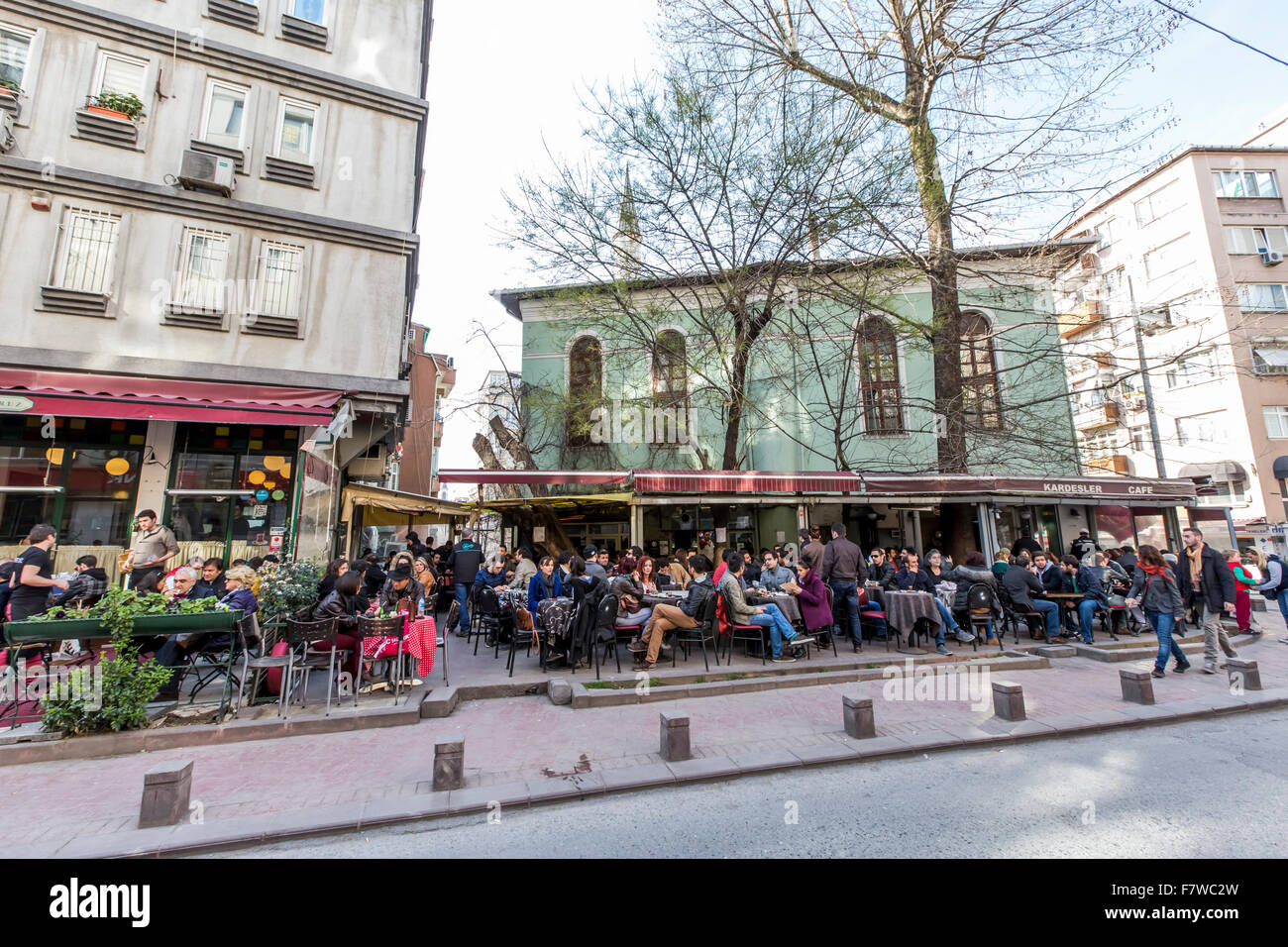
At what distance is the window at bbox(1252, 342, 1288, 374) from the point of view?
24062 mm

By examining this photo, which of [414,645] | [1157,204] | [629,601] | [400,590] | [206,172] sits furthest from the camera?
[1157,204]

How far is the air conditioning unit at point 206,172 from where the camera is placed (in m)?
9.70

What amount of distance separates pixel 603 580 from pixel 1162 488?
15.2 m

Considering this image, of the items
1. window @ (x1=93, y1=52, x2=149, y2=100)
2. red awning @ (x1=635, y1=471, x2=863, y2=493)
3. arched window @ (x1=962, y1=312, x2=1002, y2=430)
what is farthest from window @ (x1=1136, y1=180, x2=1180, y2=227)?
window @ (x1=93, y1=52, x2=149, y2=100)

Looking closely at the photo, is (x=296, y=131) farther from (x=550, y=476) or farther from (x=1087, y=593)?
(x=1087, y=593)

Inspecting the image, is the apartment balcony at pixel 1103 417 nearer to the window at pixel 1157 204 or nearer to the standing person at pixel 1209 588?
the window at pixel 1157 204

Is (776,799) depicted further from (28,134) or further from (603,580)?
(28,134)

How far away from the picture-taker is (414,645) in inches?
262

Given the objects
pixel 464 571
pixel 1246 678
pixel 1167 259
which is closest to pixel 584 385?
pixel 464 571

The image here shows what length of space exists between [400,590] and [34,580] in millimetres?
3721

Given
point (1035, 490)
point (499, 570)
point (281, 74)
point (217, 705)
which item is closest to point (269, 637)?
point (217, 705)

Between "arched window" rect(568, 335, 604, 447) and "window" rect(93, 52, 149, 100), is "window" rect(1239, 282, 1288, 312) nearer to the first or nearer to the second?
"arched window" rect(568, 335, 604, 447)

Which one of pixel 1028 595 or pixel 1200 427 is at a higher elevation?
pixel 1200 427
